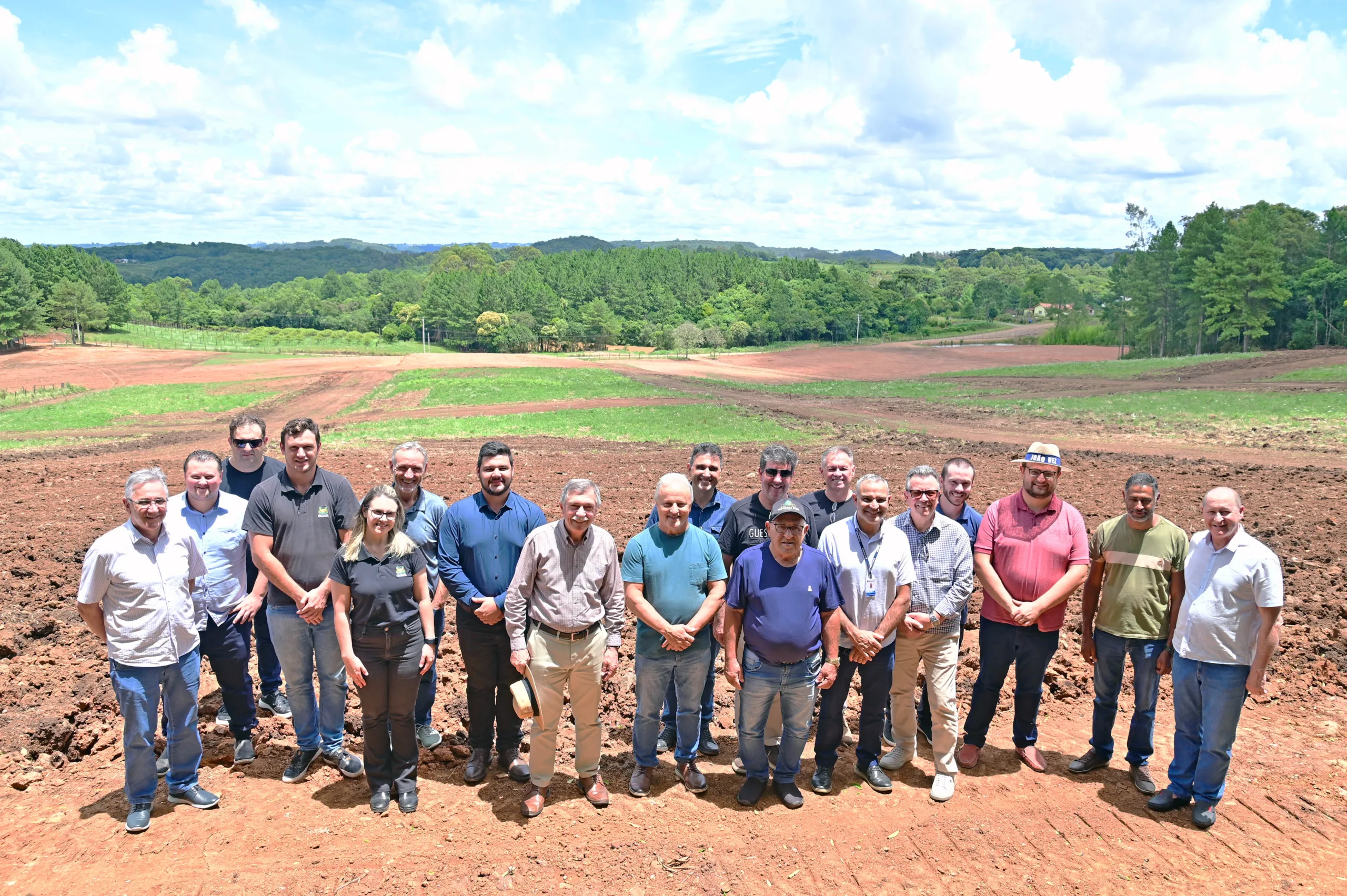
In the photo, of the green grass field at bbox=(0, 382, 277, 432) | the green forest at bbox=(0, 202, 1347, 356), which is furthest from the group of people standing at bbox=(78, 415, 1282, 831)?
the green forest at bbox=(0, 202, 1347, 356)

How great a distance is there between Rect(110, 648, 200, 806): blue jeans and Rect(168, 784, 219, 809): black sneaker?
1.1 inches

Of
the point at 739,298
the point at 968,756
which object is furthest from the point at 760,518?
the point at 739,298

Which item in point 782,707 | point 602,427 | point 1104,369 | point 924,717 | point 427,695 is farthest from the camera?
point 1104,369

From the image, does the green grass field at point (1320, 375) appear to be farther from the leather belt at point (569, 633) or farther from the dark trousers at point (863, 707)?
the leather belt at point (569, 633)

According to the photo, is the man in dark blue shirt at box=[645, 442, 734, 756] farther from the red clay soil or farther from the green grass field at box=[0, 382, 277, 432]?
the green grass field at box=[0, 382, 277, 432]

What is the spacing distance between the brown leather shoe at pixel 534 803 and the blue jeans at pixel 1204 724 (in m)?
4.15

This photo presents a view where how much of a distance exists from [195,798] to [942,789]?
193 inches

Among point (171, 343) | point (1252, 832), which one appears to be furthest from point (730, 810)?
point (171, 343)

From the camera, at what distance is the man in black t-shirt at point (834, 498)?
20.4 ft

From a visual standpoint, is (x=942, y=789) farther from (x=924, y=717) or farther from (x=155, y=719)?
(x=155, y=719)

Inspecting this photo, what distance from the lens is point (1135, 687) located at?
6156 millimetres

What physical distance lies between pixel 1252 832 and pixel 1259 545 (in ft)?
5.92

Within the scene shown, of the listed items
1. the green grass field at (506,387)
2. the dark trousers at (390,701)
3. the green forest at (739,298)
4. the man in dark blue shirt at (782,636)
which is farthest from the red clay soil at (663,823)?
the green forest at (739,298)

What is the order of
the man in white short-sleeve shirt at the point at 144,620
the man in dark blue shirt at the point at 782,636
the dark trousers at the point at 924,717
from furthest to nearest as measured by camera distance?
the dark trousers at the point at 924,717
the man in dark blue shirt at the point at 782,636
the man in white short-sleeve shirt at the point at 144,620
